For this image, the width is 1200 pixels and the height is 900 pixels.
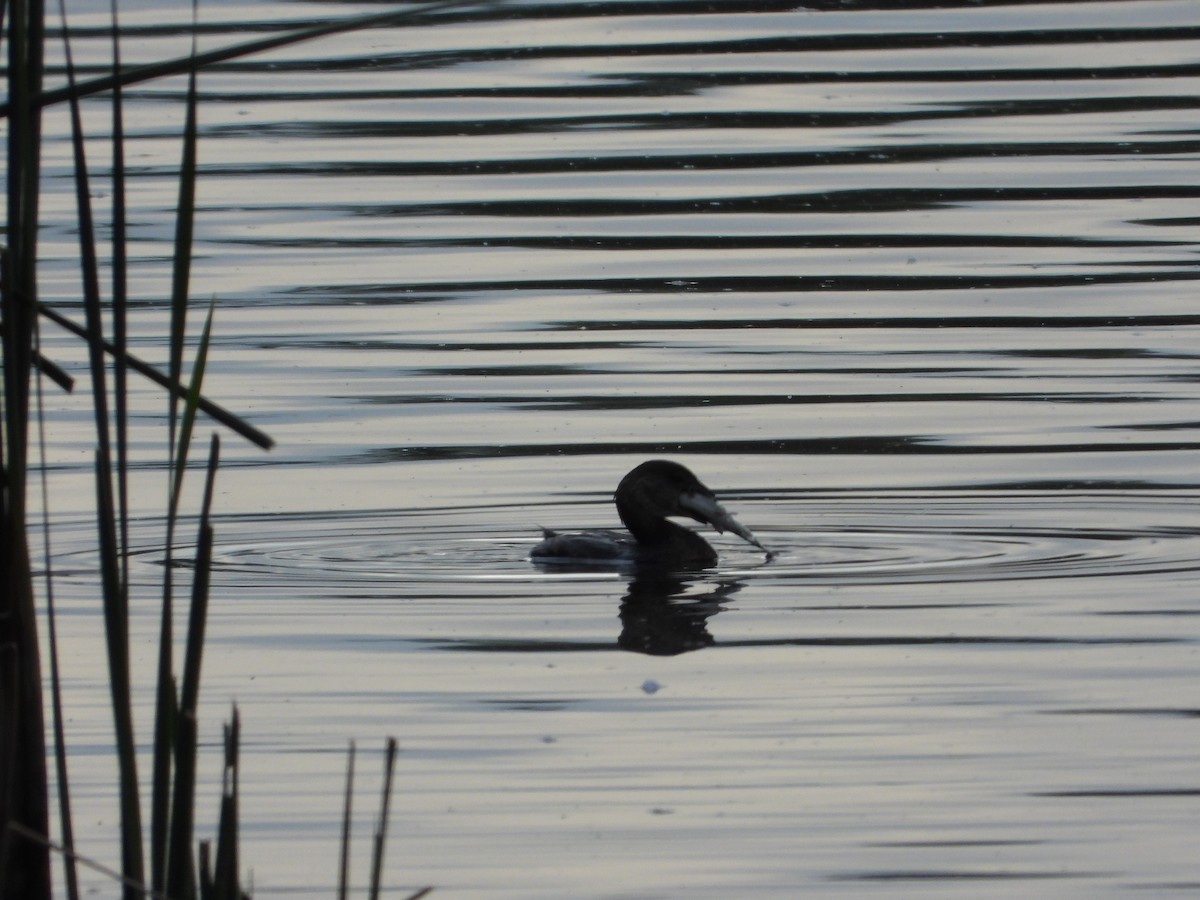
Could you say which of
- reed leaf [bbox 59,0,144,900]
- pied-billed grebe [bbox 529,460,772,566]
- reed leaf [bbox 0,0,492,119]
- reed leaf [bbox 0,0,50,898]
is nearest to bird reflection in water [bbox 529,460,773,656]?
pied-billed grebe [bbox 529,460,772,566]

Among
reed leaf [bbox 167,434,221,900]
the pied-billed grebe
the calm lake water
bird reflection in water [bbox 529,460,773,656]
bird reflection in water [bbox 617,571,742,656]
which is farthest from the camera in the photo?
the pied-billed grebe

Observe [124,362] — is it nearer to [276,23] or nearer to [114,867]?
[114,867]

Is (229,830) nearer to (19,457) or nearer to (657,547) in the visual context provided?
(19,457)

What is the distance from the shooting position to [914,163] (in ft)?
57.1

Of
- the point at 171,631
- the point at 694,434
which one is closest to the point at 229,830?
the point at 171,631

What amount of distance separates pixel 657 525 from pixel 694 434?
1694 millimetres

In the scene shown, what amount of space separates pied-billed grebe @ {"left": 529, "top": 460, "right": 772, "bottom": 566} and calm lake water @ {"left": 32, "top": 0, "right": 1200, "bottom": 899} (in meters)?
0.16

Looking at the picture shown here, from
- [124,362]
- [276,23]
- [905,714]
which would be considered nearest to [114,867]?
[905,714]

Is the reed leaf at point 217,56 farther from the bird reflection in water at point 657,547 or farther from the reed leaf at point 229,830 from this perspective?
the bird reflection in water at point 657,547

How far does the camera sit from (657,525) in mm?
10141

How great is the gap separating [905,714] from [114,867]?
7.12 ft

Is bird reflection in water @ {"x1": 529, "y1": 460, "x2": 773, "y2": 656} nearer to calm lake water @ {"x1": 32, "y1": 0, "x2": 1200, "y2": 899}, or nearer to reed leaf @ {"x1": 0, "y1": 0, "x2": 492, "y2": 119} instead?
calm lake water @ {"x1": 32, "y1": 0, "x2": 1200, "y2": 899}

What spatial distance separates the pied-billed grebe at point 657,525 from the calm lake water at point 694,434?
156 millimetres

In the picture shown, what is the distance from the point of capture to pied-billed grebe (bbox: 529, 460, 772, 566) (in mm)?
9844
